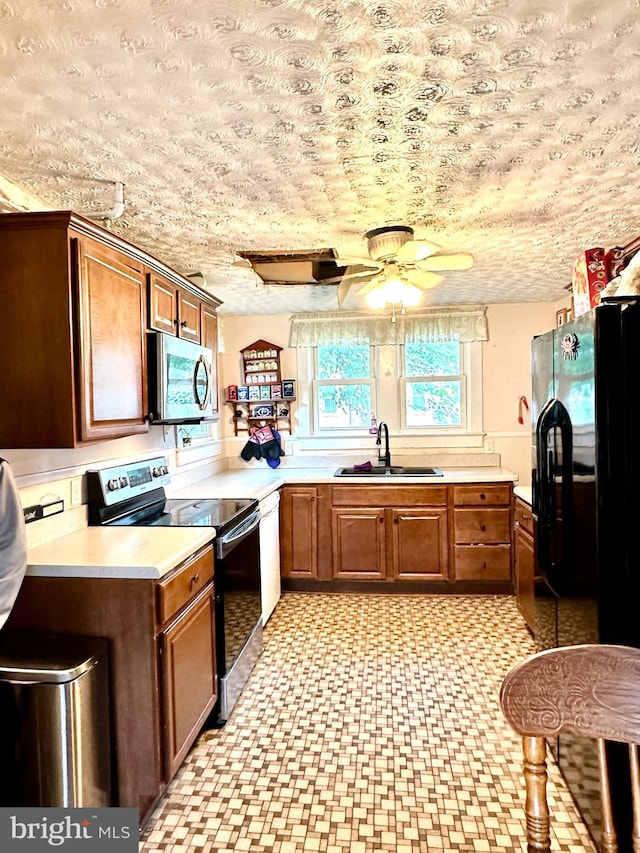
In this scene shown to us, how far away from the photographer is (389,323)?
427 cm

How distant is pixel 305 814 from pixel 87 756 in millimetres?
768

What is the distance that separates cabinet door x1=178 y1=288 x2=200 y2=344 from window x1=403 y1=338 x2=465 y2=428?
2060 mm

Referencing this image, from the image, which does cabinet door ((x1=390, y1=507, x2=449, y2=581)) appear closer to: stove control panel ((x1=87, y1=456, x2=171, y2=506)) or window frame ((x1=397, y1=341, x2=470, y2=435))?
window frame ((x1=397, y1=341, x2=470, y2=435))

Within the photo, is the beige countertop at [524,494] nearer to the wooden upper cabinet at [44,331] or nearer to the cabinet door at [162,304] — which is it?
the cabinet door at [162,304]

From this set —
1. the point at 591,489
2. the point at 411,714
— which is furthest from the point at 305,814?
the point at 591,489

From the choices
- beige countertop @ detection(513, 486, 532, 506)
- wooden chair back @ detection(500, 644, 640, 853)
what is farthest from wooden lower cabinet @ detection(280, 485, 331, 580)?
wooden chair back @ detection(500, 644, 640, 853)

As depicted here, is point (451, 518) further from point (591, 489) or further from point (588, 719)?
point (588, 719)

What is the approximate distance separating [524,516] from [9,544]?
275 cm

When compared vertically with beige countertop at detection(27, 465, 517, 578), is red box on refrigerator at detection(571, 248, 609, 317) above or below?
above

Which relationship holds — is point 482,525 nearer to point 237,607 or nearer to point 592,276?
point 237,607

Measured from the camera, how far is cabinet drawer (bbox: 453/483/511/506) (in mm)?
3623

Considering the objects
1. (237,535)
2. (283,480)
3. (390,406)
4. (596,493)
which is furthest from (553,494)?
(390,406)

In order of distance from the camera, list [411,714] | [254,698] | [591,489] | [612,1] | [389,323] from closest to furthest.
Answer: [612,1] → [591,489] → [411,714] → [254,698] → [389,323]
